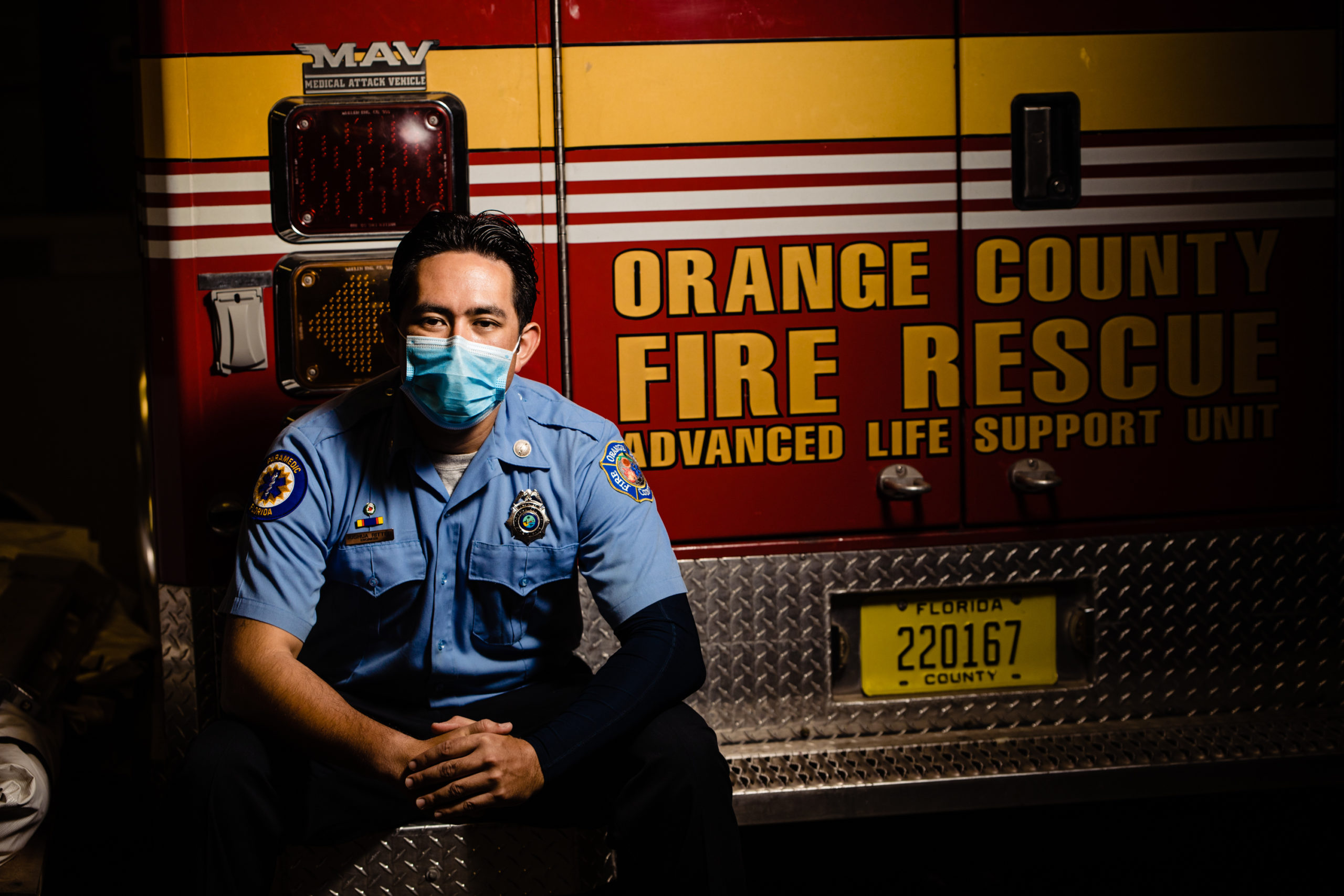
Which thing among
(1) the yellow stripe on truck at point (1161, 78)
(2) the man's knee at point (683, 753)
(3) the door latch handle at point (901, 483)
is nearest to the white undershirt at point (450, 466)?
(2) the man's knee at point (683, 753)

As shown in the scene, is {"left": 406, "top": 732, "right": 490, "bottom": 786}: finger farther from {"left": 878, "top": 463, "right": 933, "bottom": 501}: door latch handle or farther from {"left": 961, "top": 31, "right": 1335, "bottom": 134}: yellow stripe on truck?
{"left": 961, "top": 31, "right": 1335, "bottom": 134}: yellow stripe on truck

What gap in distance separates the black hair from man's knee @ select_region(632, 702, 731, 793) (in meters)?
0.82

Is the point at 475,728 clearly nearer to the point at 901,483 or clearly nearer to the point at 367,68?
the point at 901,483

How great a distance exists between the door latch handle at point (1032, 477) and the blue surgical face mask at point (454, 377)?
3.86ft

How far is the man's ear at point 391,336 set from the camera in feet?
7.27

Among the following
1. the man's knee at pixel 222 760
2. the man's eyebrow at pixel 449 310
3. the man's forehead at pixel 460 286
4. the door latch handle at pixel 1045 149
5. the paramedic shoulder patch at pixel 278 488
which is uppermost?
the door latch handle at pixel 1045 149

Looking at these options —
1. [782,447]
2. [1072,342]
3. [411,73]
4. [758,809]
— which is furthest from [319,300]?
[1072,342]

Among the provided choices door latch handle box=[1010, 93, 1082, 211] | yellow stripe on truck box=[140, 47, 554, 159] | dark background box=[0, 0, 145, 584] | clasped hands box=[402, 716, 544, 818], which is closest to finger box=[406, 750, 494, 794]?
clasped hands box=[402, 716, 544, 818]

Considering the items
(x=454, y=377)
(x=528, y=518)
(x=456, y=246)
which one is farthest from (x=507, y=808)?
(x=456, y=246)

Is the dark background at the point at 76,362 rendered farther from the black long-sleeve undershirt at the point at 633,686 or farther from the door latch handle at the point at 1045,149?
the door latch handle at the point at 1045,149

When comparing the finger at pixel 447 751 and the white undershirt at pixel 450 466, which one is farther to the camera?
the white undershirt at pixel 450 466

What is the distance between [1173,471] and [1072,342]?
39 centimetres

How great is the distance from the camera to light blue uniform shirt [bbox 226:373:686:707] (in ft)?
7.42

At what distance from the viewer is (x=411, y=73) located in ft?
7.91
